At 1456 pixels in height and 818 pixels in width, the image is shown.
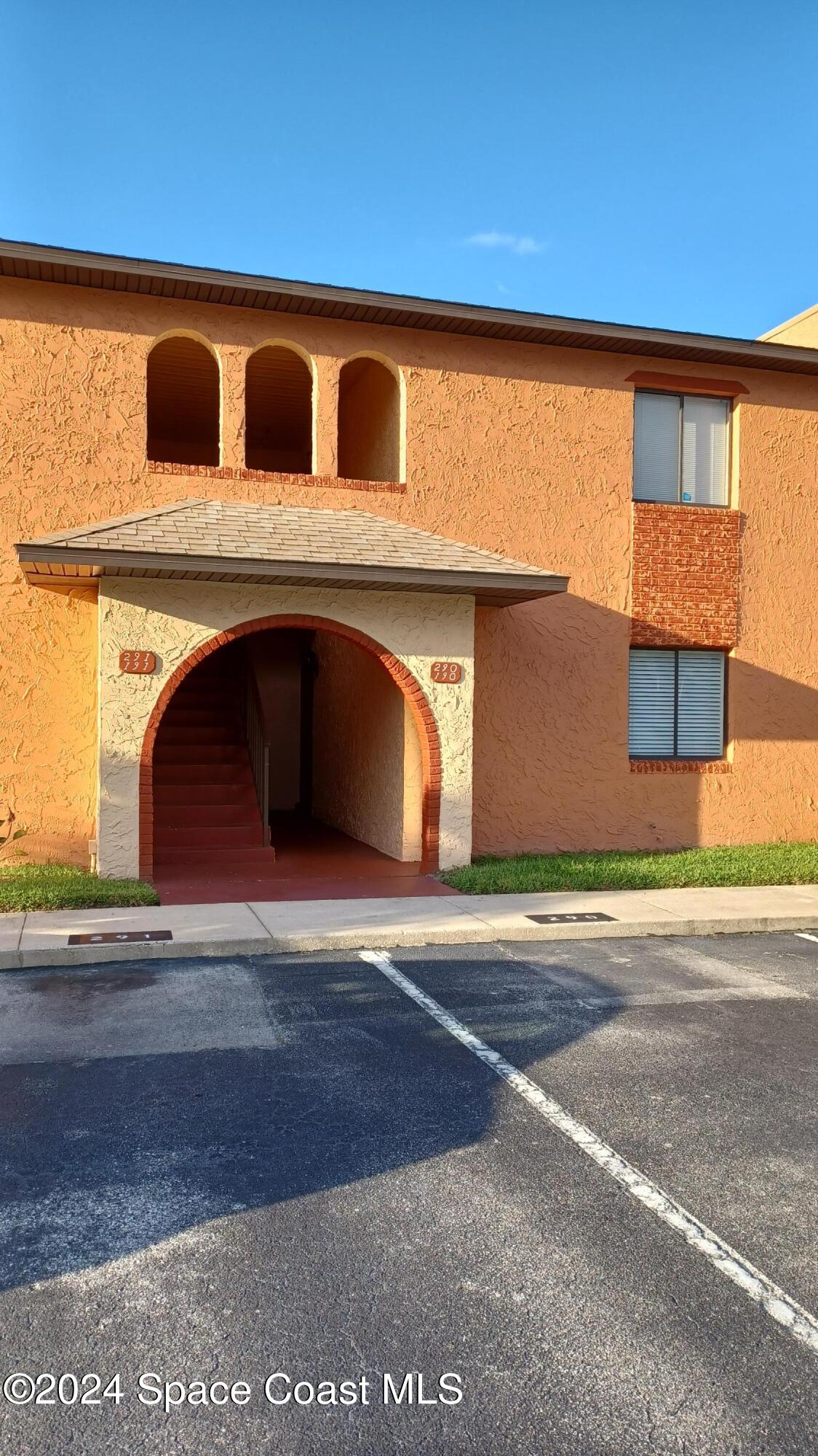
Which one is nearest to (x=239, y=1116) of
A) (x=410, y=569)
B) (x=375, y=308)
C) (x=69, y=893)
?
(x=69, y=893)

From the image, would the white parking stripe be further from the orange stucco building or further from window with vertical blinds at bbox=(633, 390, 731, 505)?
window with vertical blinds at bbox=(633, 390, 731, 505)

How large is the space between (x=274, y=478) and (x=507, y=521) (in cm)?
301

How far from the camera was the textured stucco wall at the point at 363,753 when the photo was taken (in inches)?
544

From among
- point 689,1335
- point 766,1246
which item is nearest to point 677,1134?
point 766,1246

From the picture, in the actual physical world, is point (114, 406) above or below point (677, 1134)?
above

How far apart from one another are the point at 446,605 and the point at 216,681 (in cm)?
578

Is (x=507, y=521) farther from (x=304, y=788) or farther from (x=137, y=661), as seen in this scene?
(x=304, y=788)

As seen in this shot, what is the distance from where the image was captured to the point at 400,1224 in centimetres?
439

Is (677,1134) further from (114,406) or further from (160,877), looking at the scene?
(114,406)

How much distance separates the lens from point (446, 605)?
42.2ft

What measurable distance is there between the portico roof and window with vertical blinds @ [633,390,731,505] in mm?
3028

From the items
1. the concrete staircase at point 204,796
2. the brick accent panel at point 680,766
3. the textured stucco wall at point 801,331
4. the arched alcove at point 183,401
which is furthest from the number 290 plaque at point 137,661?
the textured stucco wall at point 801,331

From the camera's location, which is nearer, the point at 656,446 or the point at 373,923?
the point at 373,923

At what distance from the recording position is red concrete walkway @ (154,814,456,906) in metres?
11.5
